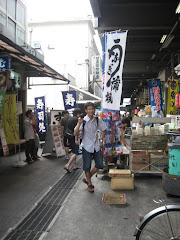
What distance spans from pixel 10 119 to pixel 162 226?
7029 mm

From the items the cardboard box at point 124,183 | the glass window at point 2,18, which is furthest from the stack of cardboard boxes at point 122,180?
the glass window at point 2,18

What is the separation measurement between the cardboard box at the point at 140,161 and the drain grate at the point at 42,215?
1810mm

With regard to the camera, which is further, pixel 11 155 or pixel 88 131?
pixel 11 155

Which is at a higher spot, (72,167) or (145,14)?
(145,14)

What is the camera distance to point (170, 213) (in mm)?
2602

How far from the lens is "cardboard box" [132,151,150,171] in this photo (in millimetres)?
6676

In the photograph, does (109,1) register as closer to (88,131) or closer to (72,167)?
(88,131)

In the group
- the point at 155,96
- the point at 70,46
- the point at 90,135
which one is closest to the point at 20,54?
the point at 90,135

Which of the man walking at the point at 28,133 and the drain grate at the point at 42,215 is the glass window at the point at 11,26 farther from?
the drain grate at the point at 42,215

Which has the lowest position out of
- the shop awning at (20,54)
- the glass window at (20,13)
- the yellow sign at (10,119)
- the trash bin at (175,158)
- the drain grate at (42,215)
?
the drain grate at (42,215)

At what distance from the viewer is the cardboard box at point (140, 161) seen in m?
6.68

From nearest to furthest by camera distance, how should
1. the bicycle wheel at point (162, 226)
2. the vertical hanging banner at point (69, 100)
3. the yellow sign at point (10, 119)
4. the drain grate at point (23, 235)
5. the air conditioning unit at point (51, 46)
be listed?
the bicycle wheel at point (162, 226)
the drain grate at point (23, 235)
the yellow sign at point (10, 119)
the vertical hanging banner at point (69, 100)
the air conditioning unit at point (51, 46)

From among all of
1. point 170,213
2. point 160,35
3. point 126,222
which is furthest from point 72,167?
point 160,35

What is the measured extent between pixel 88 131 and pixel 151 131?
2105 mm
